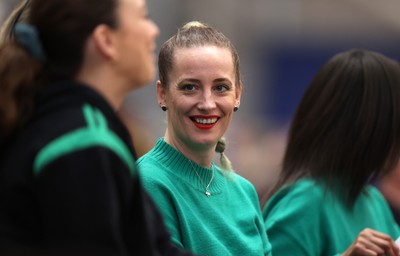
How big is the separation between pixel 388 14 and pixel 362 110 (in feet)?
37.8

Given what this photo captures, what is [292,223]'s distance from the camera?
387cm

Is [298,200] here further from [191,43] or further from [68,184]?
[68,184]

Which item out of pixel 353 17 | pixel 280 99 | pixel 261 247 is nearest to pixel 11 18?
pixel 261 247

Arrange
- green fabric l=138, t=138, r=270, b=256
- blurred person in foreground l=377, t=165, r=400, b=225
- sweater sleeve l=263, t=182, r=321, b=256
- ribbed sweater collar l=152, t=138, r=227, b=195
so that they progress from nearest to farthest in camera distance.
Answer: green fabric l=138, t=138, r=270, b=256 → ribbed sweater collar l=152, t=138, r=227, b=195 → sweater sleeve l=263, t=182, r=321, b=256 → blurred person in foreground l=377, t=165, r=400, b=225

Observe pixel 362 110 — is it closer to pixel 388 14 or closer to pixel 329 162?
pixel 329 162

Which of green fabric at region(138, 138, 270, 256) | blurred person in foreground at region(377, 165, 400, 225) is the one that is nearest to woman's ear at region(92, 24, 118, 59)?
green fabric at region(138, 138, 270, 256)

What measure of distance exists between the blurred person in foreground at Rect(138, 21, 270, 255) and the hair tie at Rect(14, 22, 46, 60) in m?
1.10

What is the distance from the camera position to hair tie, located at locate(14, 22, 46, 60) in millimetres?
2342

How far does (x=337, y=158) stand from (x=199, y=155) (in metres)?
0.73

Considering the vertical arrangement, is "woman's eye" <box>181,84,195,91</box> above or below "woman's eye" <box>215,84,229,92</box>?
above

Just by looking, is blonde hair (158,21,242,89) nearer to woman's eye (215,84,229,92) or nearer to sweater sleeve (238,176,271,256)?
woman's eye (215,84,229,92)

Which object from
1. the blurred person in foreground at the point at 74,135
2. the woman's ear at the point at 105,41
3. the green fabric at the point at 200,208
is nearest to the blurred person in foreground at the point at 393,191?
the green fabric at the point at 200,208

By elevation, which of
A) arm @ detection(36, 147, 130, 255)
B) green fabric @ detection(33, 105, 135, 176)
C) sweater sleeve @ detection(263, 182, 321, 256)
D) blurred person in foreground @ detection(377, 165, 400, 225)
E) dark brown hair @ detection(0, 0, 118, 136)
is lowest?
blurred person in foreground @ detection(377, 165, 400, 225)

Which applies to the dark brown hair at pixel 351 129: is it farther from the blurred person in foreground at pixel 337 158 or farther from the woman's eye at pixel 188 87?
the woman's eye at pixel 188 87
